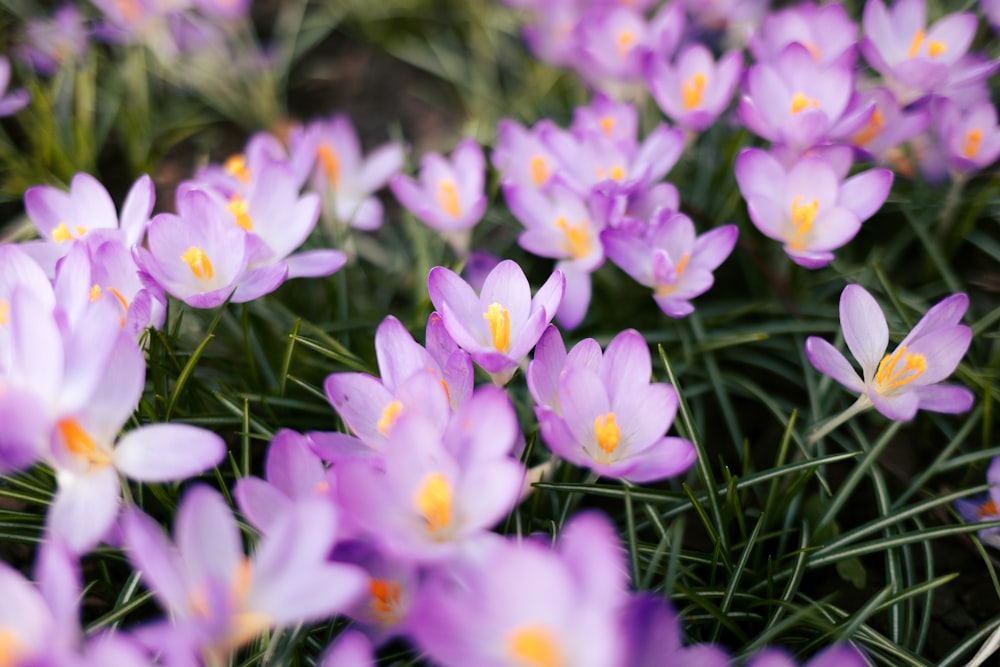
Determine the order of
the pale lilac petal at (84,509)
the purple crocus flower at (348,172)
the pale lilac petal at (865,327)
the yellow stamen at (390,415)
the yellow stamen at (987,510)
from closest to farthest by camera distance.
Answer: the pale lilac petal at (84,509) < the yellow stamen at (390,415) < the pale lilac petal at (865,327) < the yellow stamen at (987,510) < the purple crocus flower at (348,172)

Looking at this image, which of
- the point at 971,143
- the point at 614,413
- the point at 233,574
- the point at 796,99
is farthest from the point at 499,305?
the point at 971,143

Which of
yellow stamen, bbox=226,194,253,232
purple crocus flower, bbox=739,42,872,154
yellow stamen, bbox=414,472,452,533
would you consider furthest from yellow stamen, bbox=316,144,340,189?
yellow stamen, bbox=414,472,452,533

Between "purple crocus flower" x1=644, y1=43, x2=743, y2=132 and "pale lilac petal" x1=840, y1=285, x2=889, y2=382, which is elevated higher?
"purple crocus flower" x1=644, y1=43, x2=743, y2=132

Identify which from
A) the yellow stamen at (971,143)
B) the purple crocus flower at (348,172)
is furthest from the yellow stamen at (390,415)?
the yellow stamen at (971,143)

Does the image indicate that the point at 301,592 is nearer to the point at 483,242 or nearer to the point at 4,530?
the point at 4,530

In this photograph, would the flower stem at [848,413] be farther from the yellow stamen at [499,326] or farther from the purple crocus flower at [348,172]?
the purple crocus flower at [348,172]

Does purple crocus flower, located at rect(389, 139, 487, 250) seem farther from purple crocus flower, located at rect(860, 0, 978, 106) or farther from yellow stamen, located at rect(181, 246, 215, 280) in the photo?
purple crocus flower, located at rect(860, 0, 978, 106)
